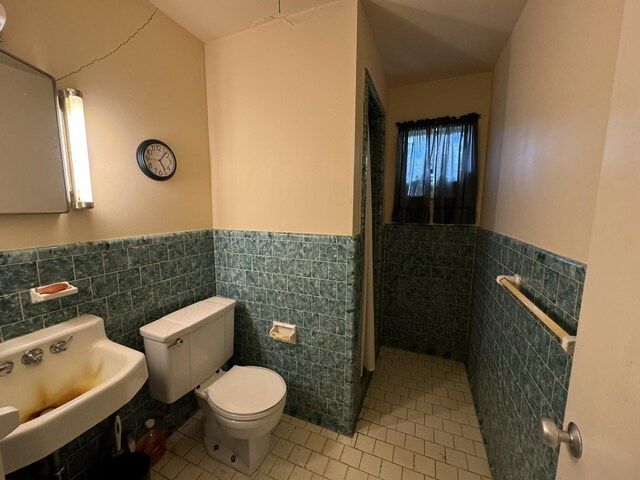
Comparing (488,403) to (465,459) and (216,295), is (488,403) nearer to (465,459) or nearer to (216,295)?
(465,459)

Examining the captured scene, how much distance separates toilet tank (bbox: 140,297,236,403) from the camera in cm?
136

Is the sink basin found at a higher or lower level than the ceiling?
lower

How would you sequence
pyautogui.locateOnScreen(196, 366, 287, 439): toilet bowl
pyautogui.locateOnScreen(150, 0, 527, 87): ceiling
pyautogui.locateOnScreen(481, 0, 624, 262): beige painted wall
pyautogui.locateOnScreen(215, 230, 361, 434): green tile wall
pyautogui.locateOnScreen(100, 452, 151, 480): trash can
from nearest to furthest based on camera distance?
pyautogui.locateOnScreen(481, 0, 624, 262): beige painted wall, pyautogui.locateOnScreen(100, 452, 151, 480): trash can, pyautogui.locateOnScreen(196, 366, 287, 439): toilet bowl, pyautogui.locateOnScreen(150, 0, 527, 87): ceiling, pyautogui.locateOnScreen(215, 230, 361, 434): green tile wall

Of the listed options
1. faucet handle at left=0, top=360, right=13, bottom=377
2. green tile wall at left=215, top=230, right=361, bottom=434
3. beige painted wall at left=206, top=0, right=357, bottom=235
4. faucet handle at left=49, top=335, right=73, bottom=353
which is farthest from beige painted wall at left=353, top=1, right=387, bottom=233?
faucet handle at left=0, top=360, right=13, bottom=377

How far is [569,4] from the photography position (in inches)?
37.0

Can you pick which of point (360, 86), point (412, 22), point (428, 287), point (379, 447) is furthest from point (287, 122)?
point (379, 447)

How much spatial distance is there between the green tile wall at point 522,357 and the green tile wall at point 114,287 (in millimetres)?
1827

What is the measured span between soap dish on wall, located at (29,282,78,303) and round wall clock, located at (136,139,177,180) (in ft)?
2.25

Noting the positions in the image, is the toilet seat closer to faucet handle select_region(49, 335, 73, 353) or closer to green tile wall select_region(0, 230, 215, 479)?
green tile wall select_region(0, 230, 215, 479)

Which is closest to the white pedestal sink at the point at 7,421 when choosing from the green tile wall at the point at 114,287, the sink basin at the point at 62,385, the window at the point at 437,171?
the sink basin at the point at 62,385

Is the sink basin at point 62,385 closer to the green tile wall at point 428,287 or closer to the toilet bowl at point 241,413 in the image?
the toilet bowl at point 241,413

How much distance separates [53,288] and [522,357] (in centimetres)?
193

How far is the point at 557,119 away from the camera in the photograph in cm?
97

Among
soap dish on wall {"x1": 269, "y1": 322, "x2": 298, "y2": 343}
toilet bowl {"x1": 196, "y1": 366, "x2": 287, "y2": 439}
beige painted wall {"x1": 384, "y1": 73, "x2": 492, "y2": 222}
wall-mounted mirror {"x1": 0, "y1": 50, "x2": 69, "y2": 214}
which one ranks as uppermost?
beige painted wall {"x1": 384, "y1": 73, "x2": 492, "y2": 222}
